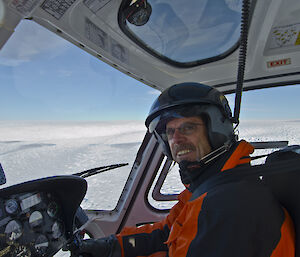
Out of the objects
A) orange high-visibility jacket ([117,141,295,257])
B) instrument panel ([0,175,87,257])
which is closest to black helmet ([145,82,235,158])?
orange high-visibility jacket ([117,141,295,257])

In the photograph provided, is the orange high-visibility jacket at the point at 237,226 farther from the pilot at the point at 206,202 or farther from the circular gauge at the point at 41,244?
Result: the circular gauge at the point at 41,244

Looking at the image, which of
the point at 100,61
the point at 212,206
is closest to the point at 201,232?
the point at 212,206

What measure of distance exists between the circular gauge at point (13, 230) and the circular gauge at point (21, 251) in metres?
0.06

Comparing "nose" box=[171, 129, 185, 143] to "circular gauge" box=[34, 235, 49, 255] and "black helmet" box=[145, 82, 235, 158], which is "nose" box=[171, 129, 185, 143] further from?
"circular gauge" box=[34, 235, 49, 255]

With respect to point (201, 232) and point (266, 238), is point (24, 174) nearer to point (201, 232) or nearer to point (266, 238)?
point (201, 232)

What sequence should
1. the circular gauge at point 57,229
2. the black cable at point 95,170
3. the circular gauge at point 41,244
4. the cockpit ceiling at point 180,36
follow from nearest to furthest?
the cockpit ceiling at point 180,36 → the circular gauge at point 41,244 → the circular gauge at point 57,229 → the black cable at point 95,170

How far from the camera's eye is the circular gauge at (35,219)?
1401mm

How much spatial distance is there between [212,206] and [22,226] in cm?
105

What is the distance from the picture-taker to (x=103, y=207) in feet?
8.49

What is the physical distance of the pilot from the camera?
0.78m

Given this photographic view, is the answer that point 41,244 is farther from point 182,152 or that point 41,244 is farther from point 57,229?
point 182,152

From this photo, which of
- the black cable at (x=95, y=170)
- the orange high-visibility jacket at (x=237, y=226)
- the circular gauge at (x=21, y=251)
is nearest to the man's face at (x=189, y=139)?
the orange high-visibility jacket at (x=237, y=226)

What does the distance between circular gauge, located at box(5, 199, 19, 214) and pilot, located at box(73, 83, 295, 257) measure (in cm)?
42

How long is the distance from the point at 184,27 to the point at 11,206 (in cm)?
146
